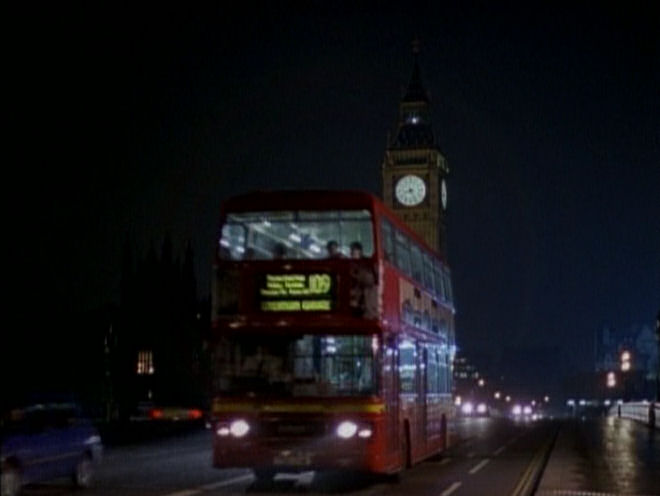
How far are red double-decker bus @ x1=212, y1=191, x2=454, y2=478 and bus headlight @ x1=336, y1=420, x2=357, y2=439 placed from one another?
2 centimetres

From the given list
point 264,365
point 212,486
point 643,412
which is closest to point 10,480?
point 264,365

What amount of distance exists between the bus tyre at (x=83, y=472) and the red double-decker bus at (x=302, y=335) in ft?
7.02

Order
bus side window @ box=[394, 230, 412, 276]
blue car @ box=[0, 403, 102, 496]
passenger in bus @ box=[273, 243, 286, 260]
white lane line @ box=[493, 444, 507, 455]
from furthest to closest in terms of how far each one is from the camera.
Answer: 1. white lane line @ box=[493, 444, 507, 455]
2. bus side window @ box=[394, 230, 412, 276]
3. passenger in bus @ box=[273, 243, 286, 260]
4. blue car @ box=[0, 403, 102, 496]

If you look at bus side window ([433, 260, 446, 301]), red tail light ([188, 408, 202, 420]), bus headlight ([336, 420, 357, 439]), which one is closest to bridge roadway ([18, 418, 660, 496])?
bus headlight ([336, 420, 357, 439])

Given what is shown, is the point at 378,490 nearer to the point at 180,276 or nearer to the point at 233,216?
the point at 233,216

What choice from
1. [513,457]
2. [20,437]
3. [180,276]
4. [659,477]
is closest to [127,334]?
[180,276]

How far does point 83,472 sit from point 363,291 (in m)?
5.31

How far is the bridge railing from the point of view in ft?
193

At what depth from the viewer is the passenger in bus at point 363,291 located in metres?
21.5

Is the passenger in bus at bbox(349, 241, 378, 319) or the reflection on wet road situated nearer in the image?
the passenger in bus at bbox(349, 241, 378, 319)

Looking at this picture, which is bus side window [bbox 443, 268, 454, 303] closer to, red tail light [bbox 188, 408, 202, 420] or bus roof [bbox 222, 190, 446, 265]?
bus roof [bbox 222, 190, 446, 265]

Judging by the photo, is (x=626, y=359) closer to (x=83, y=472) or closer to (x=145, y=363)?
(x=145, y=363)

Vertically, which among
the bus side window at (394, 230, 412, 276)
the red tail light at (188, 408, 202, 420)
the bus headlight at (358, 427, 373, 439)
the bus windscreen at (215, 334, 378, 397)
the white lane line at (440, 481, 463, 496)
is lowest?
the white lane line at (440, 481, 463, 496)

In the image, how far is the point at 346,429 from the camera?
858 inches
